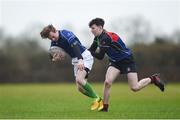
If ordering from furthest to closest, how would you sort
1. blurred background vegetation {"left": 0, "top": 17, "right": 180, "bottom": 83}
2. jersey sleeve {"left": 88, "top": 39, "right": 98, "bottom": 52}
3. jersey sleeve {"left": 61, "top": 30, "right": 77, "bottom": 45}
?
blurred background vegetation {"left": 0, "top": 17, "right": 180, "bottom": 83} < jersey sleeve {"left": 88, "top": 39, "right": 98, "bottom": 52} < jersey sleeve {"left": 61, "top": 30, "right": 77, "bottom": 45}

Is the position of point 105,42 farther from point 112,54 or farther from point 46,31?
point 46,31

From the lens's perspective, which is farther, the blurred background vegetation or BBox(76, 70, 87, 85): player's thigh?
the blurred background vegetation

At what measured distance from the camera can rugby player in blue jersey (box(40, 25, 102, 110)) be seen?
13.0 meters

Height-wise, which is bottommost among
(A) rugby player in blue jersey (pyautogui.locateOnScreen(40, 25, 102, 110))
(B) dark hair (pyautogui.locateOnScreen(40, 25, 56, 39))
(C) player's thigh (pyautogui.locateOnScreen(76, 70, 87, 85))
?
(C) player's thigh (pyautogui.locateOnScreen(76, 70, 87, 85))

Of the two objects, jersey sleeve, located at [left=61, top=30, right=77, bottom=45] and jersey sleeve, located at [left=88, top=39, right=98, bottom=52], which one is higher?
jersey sleeve, located at [left=61, top=30, right=77, bottom=45]

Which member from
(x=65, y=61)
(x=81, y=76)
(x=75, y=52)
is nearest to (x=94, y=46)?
(x=75, y=52)

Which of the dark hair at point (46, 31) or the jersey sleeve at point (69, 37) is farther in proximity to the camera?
the jersey sleeve at point (69, 37)

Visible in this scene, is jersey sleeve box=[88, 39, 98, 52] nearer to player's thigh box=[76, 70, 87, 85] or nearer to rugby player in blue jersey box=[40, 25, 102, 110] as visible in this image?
rugby player in blue jersey box=[40, 25, 102, 110]

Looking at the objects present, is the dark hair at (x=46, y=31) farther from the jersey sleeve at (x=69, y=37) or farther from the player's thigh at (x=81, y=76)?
the player's thigh at (x=81, y=76)

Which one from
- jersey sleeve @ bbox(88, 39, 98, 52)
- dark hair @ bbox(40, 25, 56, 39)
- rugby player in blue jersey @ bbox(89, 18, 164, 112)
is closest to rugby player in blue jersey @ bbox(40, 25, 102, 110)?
dark hair @ bbox(40, 25, 56, 39)

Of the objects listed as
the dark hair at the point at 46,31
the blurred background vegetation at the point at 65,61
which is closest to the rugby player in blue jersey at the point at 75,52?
the dark hair at the point at 46,31

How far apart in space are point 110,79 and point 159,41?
35977mm

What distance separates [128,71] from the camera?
13.1 m

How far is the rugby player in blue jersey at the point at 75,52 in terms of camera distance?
513 inches
